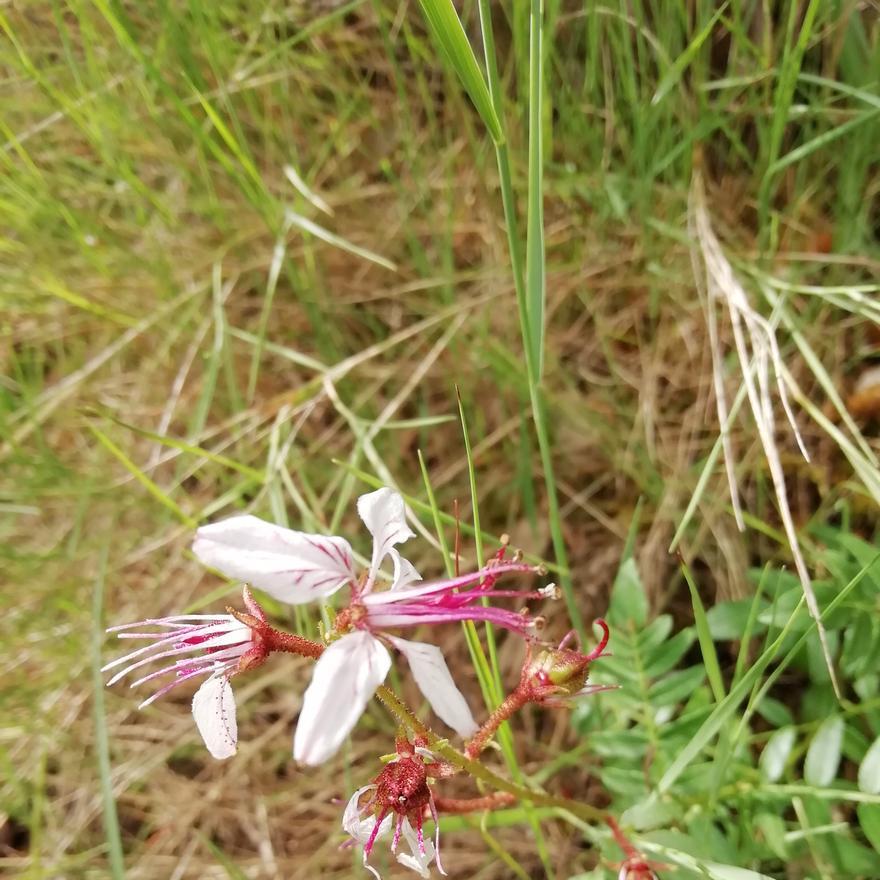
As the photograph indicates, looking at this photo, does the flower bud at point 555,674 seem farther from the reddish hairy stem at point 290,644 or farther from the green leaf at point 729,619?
the green leaf at point 729,619

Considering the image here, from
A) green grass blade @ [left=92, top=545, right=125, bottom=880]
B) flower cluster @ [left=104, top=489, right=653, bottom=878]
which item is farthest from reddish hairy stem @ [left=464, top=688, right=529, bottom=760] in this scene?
green grass blade @ [left=92, top=545, right=125, bottom=880]

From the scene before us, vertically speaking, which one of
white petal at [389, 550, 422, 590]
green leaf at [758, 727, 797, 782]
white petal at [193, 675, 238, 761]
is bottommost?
green leaf at [758, 727, 797, 782]

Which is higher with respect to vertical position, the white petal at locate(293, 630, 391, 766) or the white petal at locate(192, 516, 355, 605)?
the white petal at locate(192, 516, 355, 605)

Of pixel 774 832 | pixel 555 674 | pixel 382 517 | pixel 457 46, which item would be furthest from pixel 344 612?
pixel 774 832

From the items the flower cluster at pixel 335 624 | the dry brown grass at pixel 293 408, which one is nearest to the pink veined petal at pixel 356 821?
the flower cluster at pixel 335 624

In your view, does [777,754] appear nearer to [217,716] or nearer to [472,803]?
[472,803]

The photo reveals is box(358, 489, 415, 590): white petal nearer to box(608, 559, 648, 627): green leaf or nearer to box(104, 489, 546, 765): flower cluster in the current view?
box(104, 489, 546, 765): flower cluster
